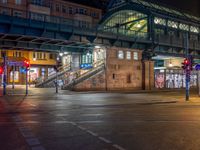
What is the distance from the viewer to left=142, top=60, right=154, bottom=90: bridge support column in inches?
2110

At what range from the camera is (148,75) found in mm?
54312

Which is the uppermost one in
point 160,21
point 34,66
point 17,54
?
point 160,21

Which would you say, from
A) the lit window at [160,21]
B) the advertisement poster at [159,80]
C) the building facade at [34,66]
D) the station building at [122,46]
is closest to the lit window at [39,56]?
the building facade at [34,66]

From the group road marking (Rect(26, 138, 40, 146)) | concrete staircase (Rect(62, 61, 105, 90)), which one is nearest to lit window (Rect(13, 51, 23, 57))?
concrete staircase (Rect(62, 61, 105, 90))

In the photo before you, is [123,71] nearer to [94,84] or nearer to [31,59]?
[94,84]

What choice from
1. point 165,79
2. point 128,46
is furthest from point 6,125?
point 165,79

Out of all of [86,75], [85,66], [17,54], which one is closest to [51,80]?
[85,66]

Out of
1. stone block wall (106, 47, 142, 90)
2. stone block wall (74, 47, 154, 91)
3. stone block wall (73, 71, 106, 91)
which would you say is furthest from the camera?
stone block wall (106, 47, 142, 90)

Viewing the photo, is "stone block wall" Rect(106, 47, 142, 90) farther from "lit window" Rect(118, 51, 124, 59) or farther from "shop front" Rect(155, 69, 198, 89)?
"shop front" Rect(155, 69, 198, 89)

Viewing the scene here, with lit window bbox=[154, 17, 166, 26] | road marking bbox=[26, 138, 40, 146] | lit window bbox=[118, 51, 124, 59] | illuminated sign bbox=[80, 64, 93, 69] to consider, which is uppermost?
lit window bbox=[154, 17, 166, 26]

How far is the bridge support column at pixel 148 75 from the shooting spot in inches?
2110

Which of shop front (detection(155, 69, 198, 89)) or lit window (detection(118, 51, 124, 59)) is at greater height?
lit window (detection(118, 51, 124, 59))

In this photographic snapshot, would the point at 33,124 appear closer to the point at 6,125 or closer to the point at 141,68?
the point at 6,125

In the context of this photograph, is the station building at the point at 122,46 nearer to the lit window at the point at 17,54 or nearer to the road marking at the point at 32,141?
the lit window at the point at 17,54
